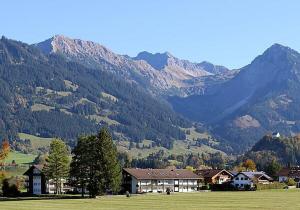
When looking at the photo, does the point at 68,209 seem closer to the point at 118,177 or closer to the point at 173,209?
the point at 173,209

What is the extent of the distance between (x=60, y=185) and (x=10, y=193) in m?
21.2

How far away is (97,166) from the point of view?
496 ft

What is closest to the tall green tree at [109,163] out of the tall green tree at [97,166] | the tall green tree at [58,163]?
the tall green tree at [97,166]

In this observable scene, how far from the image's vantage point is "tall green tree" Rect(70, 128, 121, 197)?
150250 mm

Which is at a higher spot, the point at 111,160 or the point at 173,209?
the point at 111,160

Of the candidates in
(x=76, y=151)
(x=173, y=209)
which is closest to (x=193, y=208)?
(x=173, y=209)

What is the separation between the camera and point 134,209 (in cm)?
9275

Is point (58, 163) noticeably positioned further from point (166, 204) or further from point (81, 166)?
point (166, 204)

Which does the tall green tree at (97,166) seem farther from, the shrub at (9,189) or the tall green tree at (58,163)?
the shrub at (9,189)

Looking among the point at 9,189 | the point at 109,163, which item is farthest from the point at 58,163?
the point at 109,163

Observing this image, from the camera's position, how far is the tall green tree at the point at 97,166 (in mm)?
150250

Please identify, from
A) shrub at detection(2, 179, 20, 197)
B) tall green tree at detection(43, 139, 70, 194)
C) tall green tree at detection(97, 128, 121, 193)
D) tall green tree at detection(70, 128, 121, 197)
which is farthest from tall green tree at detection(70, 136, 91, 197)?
shrub at detection(2, 179, 20, 197)

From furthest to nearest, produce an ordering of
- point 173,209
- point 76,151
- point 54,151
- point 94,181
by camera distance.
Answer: point 54,151 → point 76,151 → point 94,181 → point 173,209

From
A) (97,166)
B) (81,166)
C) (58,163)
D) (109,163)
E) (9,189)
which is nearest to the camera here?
(97,166)
